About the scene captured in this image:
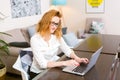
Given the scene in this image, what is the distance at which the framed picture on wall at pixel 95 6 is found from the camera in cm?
480

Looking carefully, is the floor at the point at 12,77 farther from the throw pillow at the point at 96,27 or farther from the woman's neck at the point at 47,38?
the throw pillow at the point at 96,27

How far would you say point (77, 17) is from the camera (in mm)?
5148

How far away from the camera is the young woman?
1700mm

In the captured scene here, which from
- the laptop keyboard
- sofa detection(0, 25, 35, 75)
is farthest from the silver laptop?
sofa detection(0, 25, 35, 75)

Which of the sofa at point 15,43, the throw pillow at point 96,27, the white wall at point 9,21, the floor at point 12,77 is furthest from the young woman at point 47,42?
the throw pillow at point 96,27

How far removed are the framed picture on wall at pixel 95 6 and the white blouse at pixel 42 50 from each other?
319cm

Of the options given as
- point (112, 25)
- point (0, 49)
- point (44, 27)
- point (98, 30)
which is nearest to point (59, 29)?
point (44, 27)

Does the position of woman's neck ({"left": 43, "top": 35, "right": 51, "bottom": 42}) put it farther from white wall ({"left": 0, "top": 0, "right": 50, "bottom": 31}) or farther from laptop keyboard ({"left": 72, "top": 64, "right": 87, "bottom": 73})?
white wall ({"left": 0, "top": 0, "right": 50, "bottom": 31})

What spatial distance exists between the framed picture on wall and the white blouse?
125 inches

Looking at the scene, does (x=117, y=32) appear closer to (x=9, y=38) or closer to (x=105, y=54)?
(x=9, y=38)

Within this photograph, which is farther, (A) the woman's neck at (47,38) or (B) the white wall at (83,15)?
(B) the white wall at (83,15)

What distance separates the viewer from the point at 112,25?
15.7 feet

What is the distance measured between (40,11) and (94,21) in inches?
56.6

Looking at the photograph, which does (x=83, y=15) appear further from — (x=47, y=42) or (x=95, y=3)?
(x=47, y=42)
